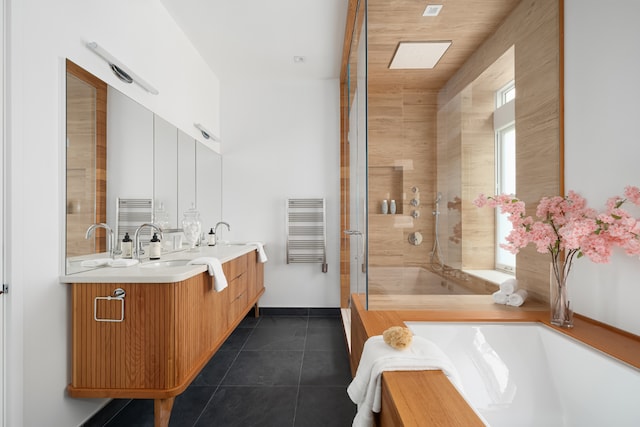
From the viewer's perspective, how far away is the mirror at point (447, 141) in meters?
1.74

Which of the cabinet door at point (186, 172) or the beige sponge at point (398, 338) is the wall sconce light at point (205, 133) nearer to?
the cabinet door at point (186, 172)

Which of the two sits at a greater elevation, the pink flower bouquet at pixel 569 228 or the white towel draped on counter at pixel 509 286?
the pink flower bouquet at pixel 569 228

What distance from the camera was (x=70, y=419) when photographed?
1.58 m

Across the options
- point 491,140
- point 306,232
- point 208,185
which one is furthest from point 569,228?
point 208,185

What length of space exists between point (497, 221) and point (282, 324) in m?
2.40

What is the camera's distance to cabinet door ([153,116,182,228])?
7.88 ft

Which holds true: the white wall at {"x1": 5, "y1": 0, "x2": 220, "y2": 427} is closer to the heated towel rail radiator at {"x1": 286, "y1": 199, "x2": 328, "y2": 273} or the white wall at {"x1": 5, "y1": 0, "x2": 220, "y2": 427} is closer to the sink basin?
the sink basin

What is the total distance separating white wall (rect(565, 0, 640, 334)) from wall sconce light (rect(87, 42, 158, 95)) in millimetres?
2383

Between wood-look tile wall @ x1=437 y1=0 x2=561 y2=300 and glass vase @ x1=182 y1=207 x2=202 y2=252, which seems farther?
glass vase @ x1=182 y1=207 x2=202 y2=252

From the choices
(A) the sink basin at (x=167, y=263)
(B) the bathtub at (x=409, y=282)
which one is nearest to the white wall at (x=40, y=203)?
(A) the sink basin at (x=167, y=263)

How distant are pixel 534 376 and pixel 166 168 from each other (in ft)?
8.65

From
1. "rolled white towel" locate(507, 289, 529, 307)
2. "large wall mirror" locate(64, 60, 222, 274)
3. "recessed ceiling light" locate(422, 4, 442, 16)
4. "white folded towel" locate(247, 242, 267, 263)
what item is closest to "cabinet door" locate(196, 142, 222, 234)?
"large wall mirror" locate(64, 60, 222, 274)

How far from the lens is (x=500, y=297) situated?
5.83 feet

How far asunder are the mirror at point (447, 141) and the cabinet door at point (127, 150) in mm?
1452
